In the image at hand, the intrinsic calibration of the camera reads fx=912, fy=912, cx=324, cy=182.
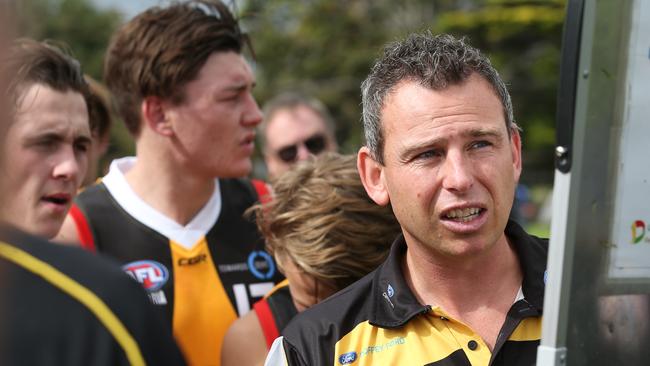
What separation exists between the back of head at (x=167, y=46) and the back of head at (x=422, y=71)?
1.50 m

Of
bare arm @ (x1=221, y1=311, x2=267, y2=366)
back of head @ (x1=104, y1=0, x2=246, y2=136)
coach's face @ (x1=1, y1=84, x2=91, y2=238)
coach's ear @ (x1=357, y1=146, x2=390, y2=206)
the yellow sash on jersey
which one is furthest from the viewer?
back of head @ (x1=104, y1=0, x2=246, y2=136)

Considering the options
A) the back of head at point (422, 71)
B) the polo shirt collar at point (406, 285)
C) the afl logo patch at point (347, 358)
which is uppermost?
the back of head at point (422, 71)

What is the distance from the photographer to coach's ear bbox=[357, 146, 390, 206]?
2.64 m

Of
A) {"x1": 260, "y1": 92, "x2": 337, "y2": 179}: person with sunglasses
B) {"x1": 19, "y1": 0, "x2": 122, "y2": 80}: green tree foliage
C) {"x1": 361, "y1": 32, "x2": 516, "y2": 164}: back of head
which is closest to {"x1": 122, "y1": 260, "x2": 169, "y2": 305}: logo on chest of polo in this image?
{"x1": 361, "y1": 32, "x2": 516, "y2": 164}: back of head

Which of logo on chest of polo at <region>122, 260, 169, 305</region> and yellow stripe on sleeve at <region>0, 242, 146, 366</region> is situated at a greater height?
yellow stripe on sleeve at <region>0, 242, 146, 366</region>

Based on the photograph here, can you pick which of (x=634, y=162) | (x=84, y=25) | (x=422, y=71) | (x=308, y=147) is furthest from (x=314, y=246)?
(x=84, y=25)

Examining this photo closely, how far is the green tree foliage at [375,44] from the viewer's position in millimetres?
37094

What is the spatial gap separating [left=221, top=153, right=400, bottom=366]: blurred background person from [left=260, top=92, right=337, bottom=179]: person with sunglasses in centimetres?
270

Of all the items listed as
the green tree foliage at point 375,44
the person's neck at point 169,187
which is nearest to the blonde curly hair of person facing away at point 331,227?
the person's neck at point 169,187

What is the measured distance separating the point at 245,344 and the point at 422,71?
1.15 meters

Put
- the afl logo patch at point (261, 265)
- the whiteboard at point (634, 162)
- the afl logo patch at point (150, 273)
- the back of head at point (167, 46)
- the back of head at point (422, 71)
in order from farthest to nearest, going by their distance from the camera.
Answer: the back of head at point (167, 46) < the afl logo patch at point (261, 265) < the afl logo patch at point (150, 273) < the back of head at point (422, 71) < the whiteboard at point (634, 162)

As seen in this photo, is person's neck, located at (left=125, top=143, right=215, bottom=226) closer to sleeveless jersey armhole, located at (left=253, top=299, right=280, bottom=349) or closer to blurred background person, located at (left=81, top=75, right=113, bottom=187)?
blurred background person, located at (left=81, top=75, right=113, bottom=187)

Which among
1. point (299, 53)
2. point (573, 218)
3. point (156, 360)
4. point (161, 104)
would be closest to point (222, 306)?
point (161, 104)

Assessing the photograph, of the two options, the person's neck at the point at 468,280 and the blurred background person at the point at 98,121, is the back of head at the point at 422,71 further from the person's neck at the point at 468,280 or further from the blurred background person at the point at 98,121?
the blurred background person at the point at 98,121
